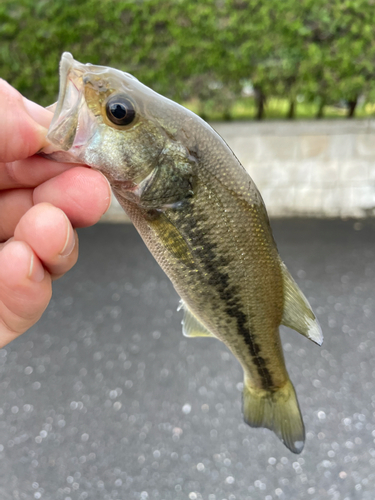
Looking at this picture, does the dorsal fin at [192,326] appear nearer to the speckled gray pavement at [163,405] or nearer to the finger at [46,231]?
the finger at [46,231]

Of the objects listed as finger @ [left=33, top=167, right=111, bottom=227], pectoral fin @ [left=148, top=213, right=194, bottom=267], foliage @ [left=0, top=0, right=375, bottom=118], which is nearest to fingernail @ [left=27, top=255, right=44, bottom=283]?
finger @ [left=33, top=167, right=111, bottom=227]

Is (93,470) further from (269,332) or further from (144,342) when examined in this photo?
(269,332)

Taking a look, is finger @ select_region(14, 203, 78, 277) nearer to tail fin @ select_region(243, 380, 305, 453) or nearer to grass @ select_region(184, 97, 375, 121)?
tail fin @ select_region(243, 380, 305, 453)

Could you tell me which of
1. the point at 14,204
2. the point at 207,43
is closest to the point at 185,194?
the point at 14,204

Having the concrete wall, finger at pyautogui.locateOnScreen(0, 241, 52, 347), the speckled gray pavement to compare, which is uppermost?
finger at pyautogui.locateOnScreen(0, 241, 52, 347)

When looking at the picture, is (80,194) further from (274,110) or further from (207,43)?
(274,110)

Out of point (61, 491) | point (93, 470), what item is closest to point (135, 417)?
point (93, 470)

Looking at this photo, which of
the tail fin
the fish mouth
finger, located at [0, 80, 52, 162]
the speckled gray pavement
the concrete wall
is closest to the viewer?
the fish mouth
